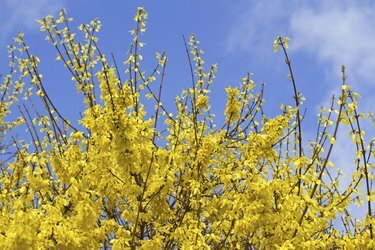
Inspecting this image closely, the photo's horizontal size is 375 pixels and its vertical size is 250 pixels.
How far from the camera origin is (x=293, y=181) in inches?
319

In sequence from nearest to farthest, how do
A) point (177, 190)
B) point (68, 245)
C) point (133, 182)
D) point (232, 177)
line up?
1. point (68, 245)
2. point (133, 182)
3. point (232, 177)
4. point (177, 190)

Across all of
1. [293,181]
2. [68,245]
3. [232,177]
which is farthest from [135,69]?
[68,245]

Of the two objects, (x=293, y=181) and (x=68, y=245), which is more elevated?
(x=293, y=181)

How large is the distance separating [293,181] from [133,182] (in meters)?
2.44

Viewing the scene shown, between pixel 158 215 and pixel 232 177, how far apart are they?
1053 mm

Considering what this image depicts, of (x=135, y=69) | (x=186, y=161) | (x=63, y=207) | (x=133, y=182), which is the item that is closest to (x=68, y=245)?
(x=63, y=207)

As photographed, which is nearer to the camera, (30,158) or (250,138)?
(30,158)

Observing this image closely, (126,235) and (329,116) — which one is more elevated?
(329,116)

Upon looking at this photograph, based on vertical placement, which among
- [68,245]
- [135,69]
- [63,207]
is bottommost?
[68,245]

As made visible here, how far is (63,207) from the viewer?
6395mm

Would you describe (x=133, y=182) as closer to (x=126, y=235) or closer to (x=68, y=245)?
(x=126, y=235)

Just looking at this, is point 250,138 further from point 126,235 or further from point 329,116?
point 126,235

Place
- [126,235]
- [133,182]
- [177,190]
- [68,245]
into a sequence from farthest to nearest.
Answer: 1. [177,190]
2. [133,182]
3. [126,235]
4. [68,245]

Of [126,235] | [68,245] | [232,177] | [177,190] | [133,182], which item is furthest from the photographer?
[177,190]
